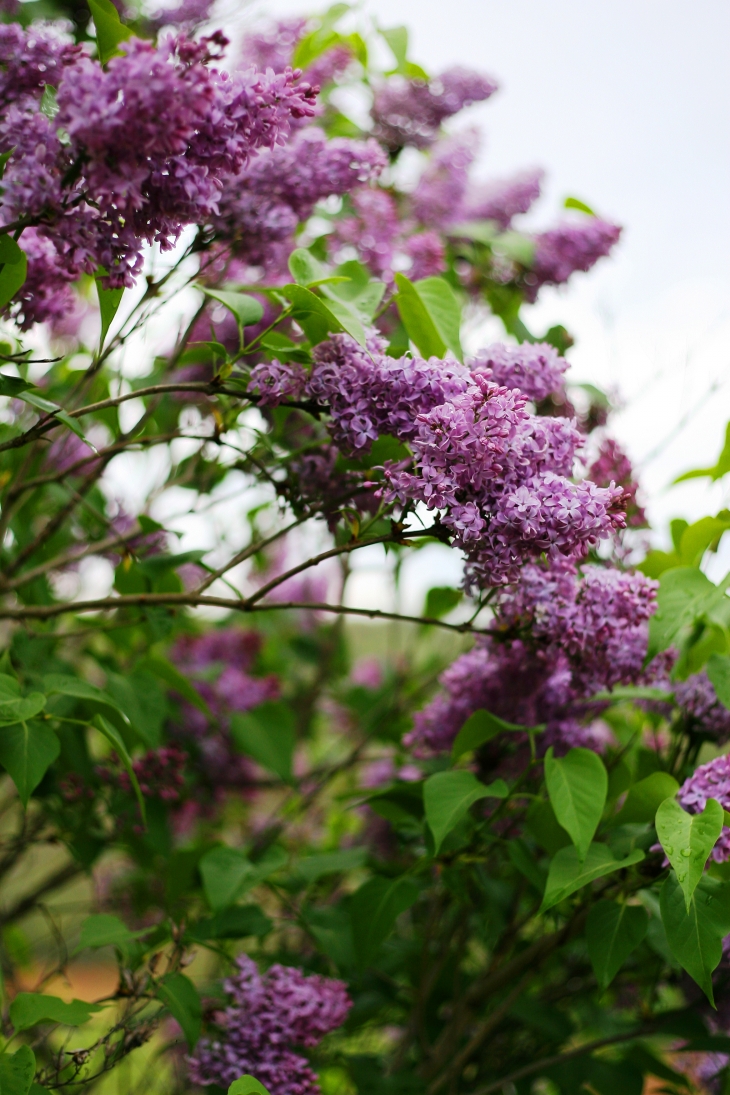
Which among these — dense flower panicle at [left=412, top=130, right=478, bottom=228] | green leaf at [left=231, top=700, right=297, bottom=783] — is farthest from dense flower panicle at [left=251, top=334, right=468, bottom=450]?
dense flower panicle at [left=412, top=130, right=478, bottom=228]

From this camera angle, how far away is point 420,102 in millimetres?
1332

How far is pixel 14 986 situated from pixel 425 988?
73 cm

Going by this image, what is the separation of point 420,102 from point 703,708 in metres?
0.99

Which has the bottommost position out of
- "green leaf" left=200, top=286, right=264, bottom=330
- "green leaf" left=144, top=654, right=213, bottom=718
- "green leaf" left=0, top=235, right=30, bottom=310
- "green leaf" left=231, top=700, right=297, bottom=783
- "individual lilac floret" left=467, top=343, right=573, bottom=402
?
"green leaf" left=231, top=700, right=297, bottom=783

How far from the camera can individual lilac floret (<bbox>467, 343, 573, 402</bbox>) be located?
0.74 metres

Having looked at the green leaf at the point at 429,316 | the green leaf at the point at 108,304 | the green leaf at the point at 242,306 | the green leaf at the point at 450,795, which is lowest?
the green leaf at the point at 450,795

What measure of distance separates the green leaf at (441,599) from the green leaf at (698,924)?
15.4 inches

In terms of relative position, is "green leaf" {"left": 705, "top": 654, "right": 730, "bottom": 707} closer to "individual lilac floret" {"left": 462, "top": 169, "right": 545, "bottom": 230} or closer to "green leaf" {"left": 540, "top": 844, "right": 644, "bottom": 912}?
"green leaf" {"left": 540, "top": 844, "right": 644, "bottom": 912}

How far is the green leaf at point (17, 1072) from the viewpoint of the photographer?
617 millimetres

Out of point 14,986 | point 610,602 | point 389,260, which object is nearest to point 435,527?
point 610,602

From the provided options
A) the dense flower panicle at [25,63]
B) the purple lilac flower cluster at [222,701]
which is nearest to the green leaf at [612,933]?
the purple lilac flower cluster at [222,701]

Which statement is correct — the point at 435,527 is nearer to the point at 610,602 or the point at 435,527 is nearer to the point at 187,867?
the point at 610,602

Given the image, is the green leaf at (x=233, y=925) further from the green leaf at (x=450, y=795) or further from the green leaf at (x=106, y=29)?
the green leaf at (x=106, y=29)

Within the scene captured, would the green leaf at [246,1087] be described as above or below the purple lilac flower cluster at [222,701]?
below
